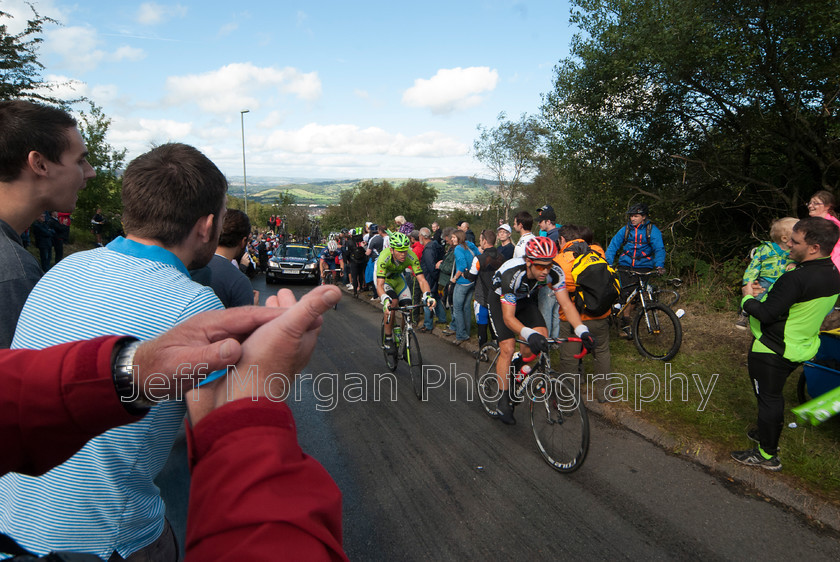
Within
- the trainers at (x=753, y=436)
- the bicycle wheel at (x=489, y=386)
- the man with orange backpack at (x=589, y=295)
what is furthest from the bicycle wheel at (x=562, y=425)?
the trainers at (x=753, y=436)

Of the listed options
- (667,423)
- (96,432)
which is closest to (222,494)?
(96,432)

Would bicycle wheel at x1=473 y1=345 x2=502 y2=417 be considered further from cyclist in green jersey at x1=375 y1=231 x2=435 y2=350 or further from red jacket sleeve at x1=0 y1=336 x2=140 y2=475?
red jacket sleeve at x1=0 y1=336 x2=140 y2=475

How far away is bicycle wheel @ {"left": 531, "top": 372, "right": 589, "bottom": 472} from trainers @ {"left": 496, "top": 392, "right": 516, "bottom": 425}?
56cm

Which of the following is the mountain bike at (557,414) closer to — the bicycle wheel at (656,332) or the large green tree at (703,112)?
the bicycle wheel at (656,332)

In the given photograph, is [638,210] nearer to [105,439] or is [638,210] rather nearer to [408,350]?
[408,350]

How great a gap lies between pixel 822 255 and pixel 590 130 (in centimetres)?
886

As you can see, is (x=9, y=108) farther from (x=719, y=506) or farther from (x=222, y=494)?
(x=719, y=506)

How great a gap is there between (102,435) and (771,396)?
4700mm

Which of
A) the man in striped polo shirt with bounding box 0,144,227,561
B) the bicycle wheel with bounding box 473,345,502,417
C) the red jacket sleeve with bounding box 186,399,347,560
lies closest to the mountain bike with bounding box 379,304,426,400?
the bicycle wheel with bounding box 473,345,502,417

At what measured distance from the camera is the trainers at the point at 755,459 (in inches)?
154

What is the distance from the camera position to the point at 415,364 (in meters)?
6.42

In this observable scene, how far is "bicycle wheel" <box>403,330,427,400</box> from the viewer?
616 cm

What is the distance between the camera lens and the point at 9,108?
1.82 m

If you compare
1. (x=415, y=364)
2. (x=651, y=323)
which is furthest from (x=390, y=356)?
(x=651, y=323)
